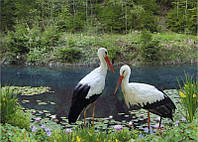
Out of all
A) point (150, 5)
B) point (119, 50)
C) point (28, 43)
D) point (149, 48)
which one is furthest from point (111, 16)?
point (28, 43)

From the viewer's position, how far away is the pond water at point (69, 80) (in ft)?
11.5

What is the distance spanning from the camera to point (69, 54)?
572 centimetres

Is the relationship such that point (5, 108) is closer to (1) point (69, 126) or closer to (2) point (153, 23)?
(1) point (69, 126)

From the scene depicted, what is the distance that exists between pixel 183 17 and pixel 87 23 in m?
2.67

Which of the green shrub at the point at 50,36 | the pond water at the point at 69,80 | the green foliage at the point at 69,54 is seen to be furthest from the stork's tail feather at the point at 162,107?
the green shrub at the point at 50,36

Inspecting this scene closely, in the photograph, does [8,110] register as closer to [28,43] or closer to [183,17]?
[28,43]

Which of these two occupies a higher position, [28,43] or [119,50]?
[28,43]

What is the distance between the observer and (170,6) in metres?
5.92

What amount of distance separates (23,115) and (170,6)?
5.16 meters

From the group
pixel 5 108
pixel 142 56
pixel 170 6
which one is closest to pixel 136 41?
pixel 142 56

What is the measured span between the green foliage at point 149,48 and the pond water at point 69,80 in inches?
10.2

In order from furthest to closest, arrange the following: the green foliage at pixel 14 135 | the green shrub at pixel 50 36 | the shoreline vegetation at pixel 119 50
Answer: the green shrub at pixel 50 36
the shoreline vegetation at pixel 119 50
the green foliage at pixel 14 135

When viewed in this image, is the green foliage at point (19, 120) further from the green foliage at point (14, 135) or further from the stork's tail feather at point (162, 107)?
the stork's tail feather at point (162, 107)

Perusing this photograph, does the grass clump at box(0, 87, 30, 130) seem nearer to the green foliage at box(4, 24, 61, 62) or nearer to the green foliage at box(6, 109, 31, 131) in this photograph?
the green foliage at box(6, 109, 31, 131)
